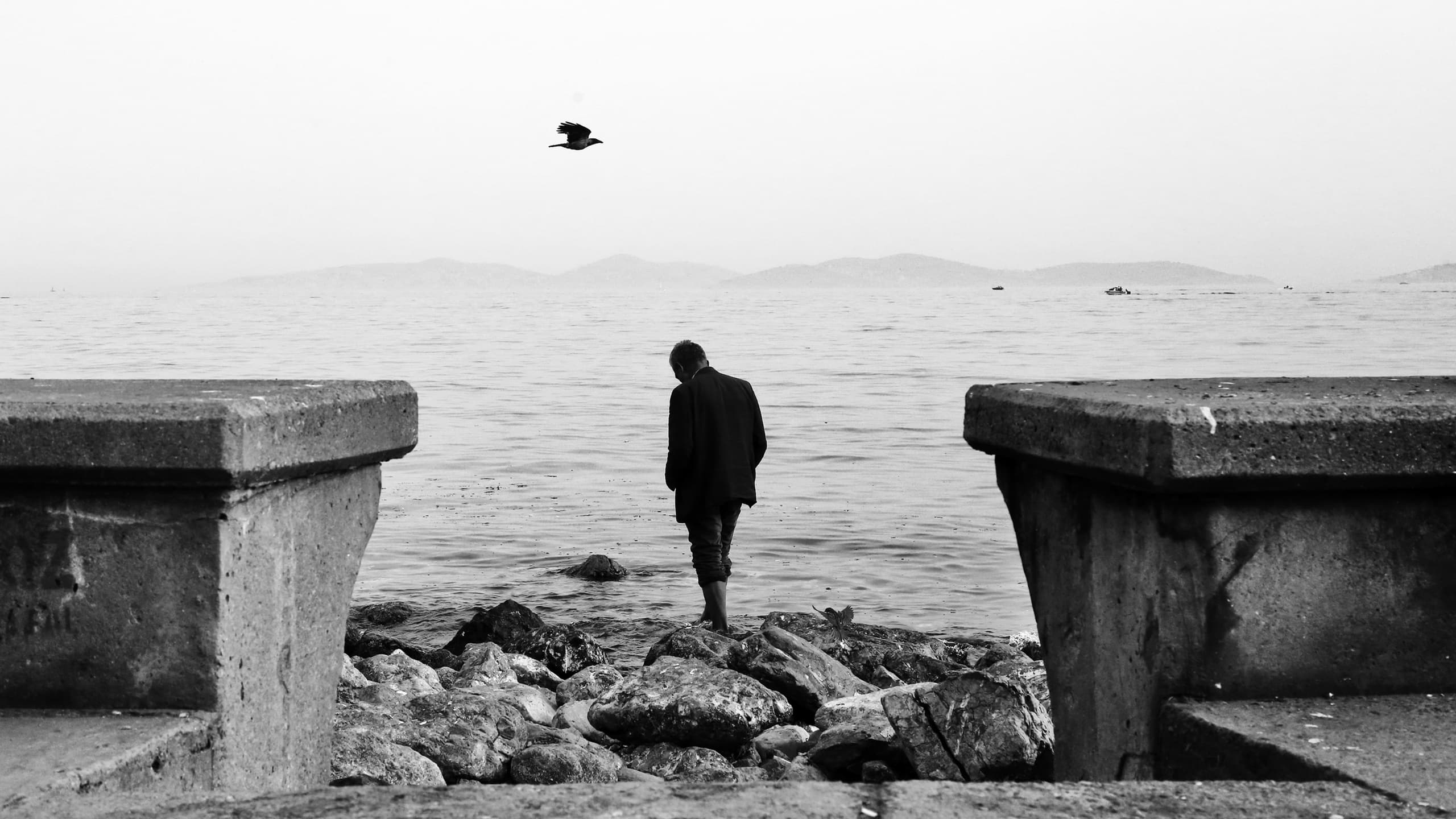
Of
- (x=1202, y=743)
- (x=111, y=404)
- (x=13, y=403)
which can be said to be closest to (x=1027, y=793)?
(x=1202, y=743)

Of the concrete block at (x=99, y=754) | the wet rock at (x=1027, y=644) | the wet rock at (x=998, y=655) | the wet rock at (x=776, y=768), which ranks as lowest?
the wet rock at (x=1027, y=644)

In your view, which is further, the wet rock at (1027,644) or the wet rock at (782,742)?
the wet rock at (1027,644)

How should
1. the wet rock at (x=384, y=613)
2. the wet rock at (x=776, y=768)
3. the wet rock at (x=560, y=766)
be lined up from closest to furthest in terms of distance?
1. the wet rock at (x=560, y=766)
2. the wet rock at (x=776, y=768)
3. the wet rock at (x=384, y=613)

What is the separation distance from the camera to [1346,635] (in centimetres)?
304

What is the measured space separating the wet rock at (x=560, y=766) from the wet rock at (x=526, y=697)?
3.38ft

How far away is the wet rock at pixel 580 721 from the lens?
573cm

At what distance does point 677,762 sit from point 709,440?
3.66m

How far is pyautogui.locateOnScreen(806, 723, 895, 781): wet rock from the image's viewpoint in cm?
499

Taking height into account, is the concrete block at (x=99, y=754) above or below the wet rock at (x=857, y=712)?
above

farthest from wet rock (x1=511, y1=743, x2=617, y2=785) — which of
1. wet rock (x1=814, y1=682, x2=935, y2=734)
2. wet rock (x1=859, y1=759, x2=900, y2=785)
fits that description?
wet rock (x1=814, y1=682, x2=935, y2=734)

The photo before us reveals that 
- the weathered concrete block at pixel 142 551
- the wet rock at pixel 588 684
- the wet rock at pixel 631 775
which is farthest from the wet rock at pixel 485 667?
the weathered concrete block at pixel 142 551

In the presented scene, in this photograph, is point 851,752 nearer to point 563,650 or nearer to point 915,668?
point 915,668

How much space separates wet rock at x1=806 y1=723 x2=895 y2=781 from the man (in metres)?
3.56

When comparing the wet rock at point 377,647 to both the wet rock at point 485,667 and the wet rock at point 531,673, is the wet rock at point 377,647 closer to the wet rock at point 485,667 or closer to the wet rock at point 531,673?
the wet rock at point 485,667
